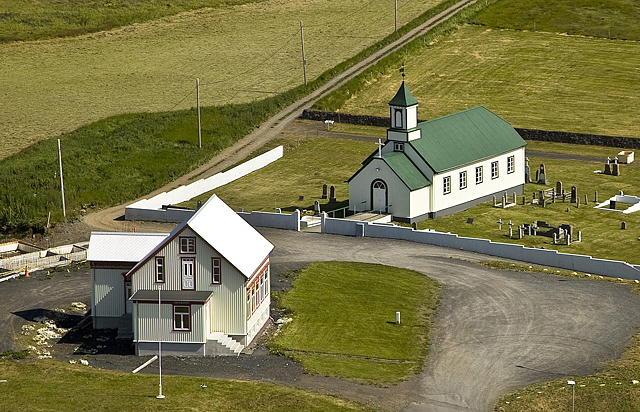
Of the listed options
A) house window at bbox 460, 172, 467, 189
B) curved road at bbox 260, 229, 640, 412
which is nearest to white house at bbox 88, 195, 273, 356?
curved road at bbox 260, 229, 640, 412

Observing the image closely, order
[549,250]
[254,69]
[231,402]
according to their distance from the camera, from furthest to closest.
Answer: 1. [254,69]
2. [549,250]
3. [231,402]

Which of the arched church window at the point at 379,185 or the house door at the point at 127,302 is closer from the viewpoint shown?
the house door at the point at 127,302

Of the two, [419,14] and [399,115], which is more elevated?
[419,14]

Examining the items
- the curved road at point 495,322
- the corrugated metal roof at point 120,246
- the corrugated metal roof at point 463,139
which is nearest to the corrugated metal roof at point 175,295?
the corrugated metal roof at point 120,246

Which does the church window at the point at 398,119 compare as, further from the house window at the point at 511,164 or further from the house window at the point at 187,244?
the house window at the point at 187,244

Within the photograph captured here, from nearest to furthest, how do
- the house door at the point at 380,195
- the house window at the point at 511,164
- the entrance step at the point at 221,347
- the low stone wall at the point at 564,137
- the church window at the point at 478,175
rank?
the entrance step at the point at 221,347 < the house door at the point at 380,195 < the church window at the point at 478,175 < the house window at the point at 511,164 < the low stone wall at the point at 564,137

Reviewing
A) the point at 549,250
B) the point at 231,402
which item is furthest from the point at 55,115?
the point at 231,402

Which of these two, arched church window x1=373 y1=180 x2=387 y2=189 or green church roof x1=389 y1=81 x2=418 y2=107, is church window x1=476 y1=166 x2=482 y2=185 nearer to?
green church roof x1=389 y1=81 x2=418 y2=107

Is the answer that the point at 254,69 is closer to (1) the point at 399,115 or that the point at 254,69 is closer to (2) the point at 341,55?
(2) the point at 341,55
